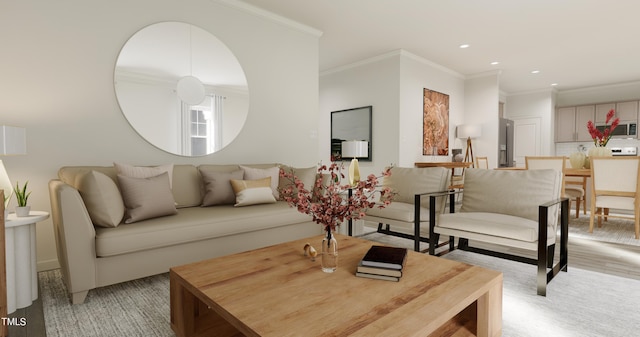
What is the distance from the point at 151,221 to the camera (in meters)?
2.43

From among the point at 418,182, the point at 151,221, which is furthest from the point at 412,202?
the point at 151,221

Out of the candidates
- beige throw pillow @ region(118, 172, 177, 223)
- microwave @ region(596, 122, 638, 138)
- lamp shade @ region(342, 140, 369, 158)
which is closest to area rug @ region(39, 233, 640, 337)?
beige throw pillow @ region(118, 172, 177, 223)

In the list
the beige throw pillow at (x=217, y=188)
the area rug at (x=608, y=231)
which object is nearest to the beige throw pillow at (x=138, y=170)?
the beige throw pillow at (x=217, y=188)

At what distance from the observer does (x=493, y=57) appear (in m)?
5.80

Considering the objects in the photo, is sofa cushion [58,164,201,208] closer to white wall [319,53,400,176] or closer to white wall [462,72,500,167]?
white wall [319,53,400,176]

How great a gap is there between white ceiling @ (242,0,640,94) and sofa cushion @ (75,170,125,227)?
264cm

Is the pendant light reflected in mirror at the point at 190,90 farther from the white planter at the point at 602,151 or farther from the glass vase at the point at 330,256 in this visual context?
the white planter at the point at 602,151

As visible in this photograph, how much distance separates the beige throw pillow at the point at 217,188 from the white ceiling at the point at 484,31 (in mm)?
2083

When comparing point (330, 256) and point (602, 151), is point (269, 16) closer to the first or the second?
point (330, 256)

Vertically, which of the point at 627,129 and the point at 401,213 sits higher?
the point at 627,129

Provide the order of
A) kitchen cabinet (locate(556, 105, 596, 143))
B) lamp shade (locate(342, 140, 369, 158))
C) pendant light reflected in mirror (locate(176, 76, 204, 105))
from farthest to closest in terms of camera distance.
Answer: kitchen cabinet (locate(556, 105, 596, 143)) < lamp shade (locate(342, 140, 369, 158)) < pendant light reflected in mirror (locate(176, 76, 204, 105))

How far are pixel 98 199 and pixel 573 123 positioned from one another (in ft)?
32.8

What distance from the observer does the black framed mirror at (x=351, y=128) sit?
597cm

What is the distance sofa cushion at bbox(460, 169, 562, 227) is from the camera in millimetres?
2596
